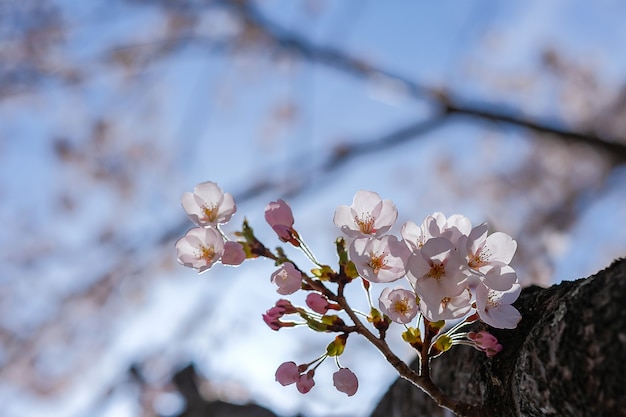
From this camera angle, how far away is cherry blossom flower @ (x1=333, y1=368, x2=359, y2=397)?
1296 millimetres

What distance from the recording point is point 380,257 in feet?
4.01

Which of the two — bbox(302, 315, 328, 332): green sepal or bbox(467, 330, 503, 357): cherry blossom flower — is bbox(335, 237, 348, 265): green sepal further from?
bbox(467, 330, 503, 357): cherry blossom flower

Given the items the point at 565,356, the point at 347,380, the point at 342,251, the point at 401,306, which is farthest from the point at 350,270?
the point at 565,356

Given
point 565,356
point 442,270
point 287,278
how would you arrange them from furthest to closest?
point 287,278
point 442,270
point 565,356

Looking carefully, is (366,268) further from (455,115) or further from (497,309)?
(455,115)

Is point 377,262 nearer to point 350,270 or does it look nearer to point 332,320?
point 350,270

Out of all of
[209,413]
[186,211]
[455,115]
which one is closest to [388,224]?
[186,211]

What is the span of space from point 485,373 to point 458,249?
408mm

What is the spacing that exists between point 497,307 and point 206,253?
741 millimetres

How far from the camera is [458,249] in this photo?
44.9 inches

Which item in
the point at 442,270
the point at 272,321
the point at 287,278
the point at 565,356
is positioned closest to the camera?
the point at 565,356

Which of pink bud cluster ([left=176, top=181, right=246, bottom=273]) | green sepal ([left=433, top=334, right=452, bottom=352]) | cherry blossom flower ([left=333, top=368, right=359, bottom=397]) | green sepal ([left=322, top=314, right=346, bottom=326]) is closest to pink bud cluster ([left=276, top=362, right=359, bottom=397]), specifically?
cherry blossom flower ([left=333, top=368, right=359, bottom=397])

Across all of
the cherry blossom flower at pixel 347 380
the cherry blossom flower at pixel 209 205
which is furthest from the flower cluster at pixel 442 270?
the cherry blossom flower at pixel 209 205

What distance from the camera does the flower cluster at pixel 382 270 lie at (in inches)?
44.8
